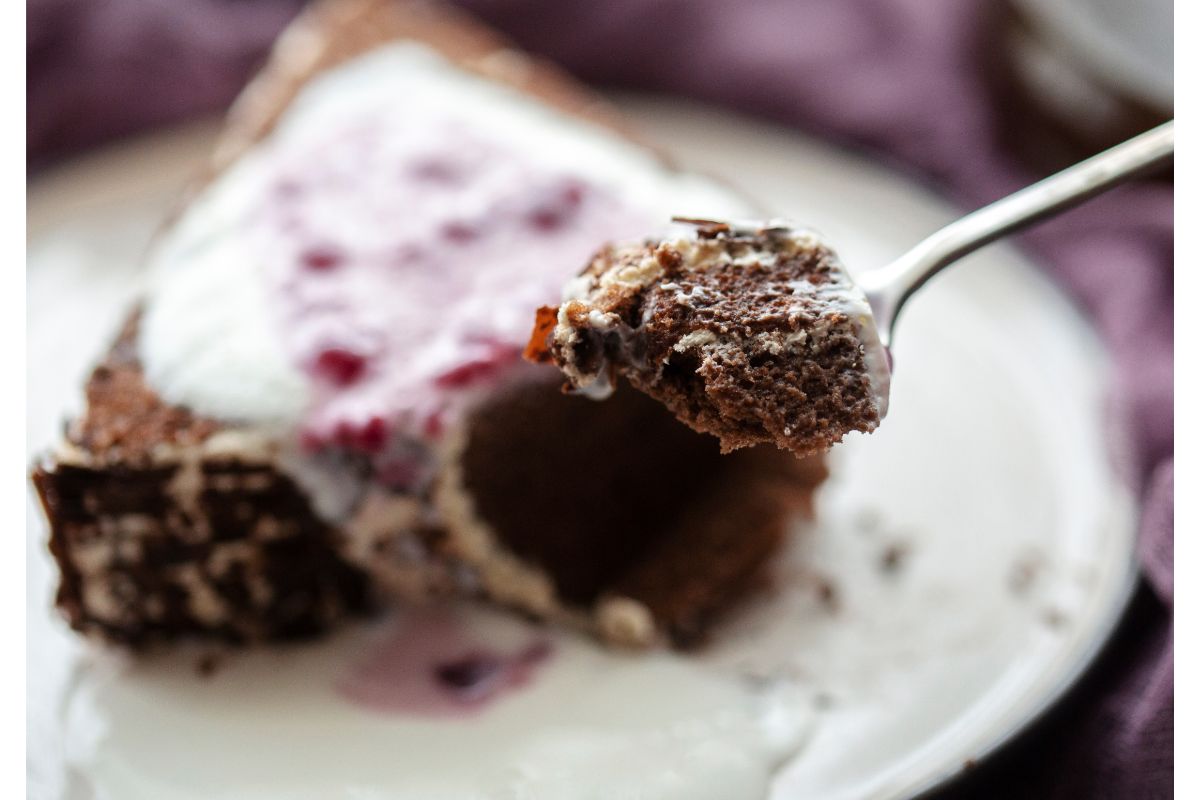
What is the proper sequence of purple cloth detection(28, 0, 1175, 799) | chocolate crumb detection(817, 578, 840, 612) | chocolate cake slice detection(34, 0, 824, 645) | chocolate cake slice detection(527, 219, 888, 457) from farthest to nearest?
purple cloth detection(28, 0, 1175, 799) → chocolate crumb detection(817, 578, 840, 612) → chocolate cake slice detection(34, 0, 824, 645) → chocolate cake slice detection(527, 219, 888, 457)

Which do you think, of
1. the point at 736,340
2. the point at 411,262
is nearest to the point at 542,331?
the point at 736,340

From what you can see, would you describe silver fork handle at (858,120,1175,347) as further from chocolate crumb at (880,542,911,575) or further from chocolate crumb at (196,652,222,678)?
chocolate crumb at (196,652,222,678)

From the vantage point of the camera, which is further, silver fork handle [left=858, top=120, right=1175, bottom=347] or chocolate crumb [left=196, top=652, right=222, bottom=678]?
chocolate crumb [left=196, top=652, right=222, bottom=678]

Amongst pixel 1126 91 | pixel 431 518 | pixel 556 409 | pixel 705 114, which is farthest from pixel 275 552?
pixel 1126 91

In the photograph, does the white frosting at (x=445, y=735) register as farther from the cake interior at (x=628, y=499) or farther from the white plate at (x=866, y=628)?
the cake interior at (x=628, y=499)

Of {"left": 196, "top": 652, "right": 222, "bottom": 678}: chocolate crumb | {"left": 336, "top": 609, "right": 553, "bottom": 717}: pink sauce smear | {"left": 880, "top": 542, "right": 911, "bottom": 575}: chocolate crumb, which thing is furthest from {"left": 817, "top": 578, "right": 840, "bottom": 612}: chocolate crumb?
{"left": 196, "top": 652, "right": 222, "bottom": 678}: chocolate crumb

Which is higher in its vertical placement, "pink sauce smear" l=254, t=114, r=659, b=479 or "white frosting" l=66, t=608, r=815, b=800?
"pink sauce smear" l=254, t=114, r=659, b=479

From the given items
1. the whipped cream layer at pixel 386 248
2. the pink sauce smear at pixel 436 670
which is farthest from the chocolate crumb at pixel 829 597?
the whipped cream layer at pixel 386 248
